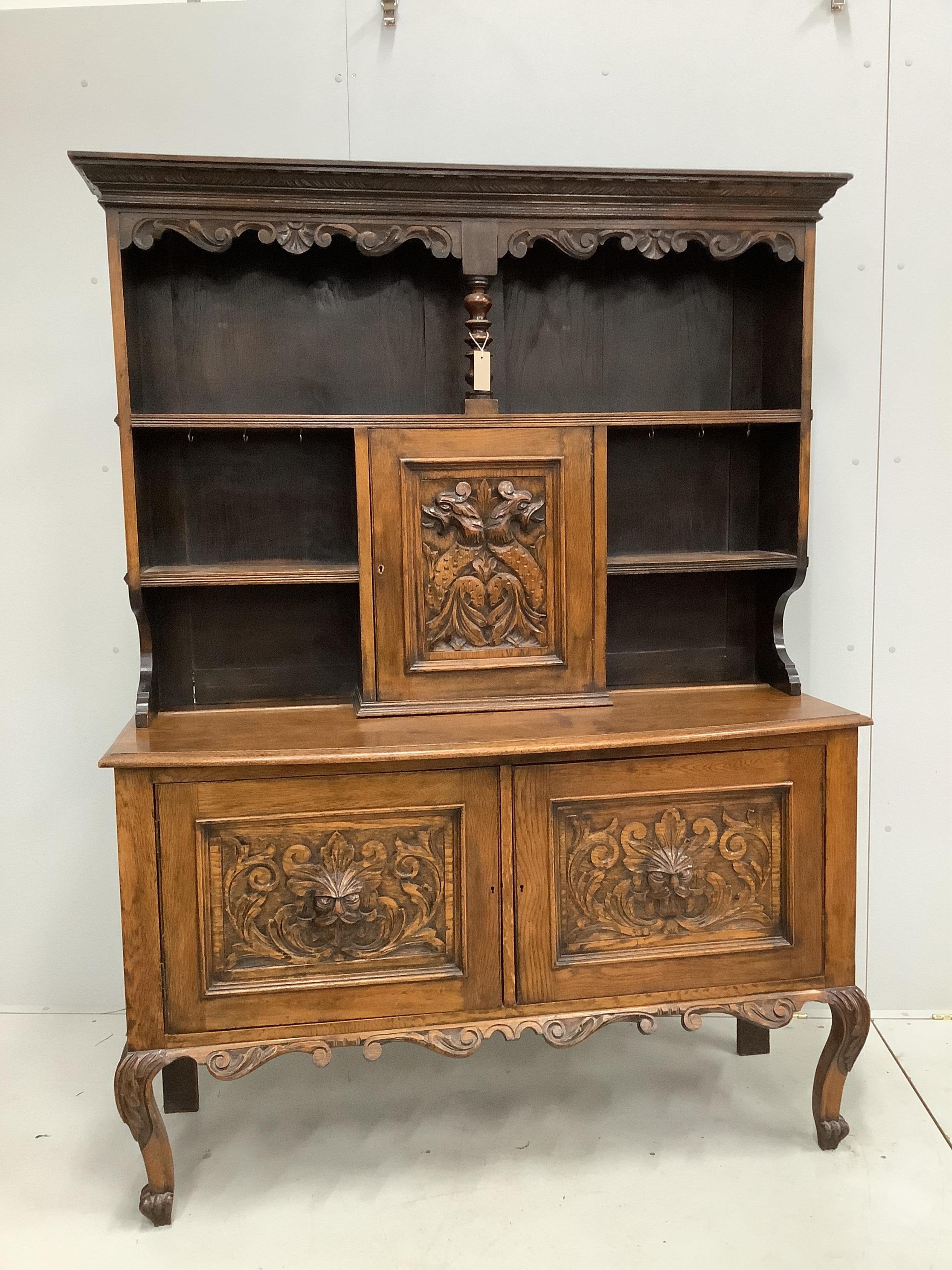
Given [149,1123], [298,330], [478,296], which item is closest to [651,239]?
[478,296]

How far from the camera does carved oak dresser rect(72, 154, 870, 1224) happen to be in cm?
188

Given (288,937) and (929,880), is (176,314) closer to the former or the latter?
(288,937)

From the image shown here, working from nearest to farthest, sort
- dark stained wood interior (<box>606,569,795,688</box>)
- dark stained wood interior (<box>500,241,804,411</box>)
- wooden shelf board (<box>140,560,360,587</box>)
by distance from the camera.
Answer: wooden shelf board (<box>140,560,360,587</box>) → dark stained wood interior (<box>500,241,804,411</box>) → dark stained wood interior (<box>606,569,795,688</box>)

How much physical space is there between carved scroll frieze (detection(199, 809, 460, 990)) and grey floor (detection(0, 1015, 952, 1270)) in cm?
53

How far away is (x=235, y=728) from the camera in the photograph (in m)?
2.05

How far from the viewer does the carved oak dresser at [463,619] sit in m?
1.88

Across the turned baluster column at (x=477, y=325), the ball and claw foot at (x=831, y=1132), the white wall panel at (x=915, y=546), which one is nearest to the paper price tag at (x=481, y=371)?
the turned baluster column at (x=477, y=325)

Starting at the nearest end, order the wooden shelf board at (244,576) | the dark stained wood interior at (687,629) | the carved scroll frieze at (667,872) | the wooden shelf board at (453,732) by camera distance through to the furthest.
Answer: the wooden shelf board at (453,732) < the carved scroll frieze at (667,872) < the wooden shelf board at (244,576) < the dark stained wood interior at (687,629)

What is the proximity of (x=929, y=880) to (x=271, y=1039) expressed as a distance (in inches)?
75.9

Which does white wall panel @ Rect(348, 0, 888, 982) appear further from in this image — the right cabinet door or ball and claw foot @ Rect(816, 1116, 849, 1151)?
ball and claw foot @ Rect(816, 1116, 849, 1151)

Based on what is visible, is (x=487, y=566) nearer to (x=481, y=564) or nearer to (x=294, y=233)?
(x=481, y=564)

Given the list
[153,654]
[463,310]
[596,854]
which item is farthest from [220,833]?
[463,310]

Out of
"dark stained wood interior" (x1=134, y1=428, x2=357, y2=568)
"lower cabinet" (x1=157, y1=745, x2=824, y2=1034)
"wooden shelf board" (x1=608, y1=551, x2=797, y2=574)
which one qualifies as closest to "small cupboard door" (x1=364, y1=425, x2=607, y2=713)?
"wooden shelf board" (x1=608, y1=551, x2=797, y2=574)

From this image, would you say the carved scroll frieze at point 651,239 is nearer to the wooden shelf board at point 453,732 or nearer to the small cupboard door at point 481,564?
→ the small cupboard door at point 481,564
